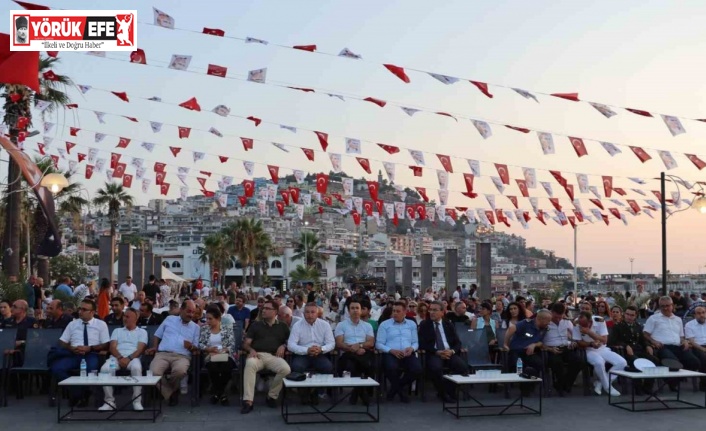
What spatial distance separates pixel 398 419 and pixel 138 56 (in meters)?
6.92

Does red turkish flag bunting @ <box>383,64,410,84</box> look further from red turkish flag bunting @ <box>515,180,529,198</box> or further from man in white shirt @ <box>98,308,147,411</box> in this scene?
red turkish flag bunting @ <box>515,180,529,198</box>

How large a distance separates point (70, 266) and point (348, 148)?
124ft

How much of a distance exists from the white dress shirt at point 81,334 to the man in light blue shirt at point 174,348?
1.92 ft

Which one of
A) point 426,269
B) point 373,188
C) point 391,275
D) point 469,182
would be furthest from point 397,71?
point 391,275

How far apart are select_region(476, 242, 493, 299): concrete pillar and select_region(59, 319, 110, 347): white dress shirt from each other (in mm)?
15569

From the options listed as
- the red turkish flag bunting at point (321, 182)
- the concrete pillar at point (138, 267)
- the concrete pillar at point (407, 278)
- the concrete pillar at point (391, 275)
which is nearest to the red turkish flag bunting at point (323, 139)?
the red turkish flag bunting at point (321, 182)

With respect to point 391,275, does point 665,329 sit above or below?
above

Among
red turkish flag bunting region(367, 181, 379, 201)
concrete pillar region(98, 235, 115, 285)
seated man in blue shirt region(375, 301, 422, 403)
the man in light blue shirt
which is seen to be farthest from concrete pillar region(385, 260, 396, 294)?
the man in light blue shirt

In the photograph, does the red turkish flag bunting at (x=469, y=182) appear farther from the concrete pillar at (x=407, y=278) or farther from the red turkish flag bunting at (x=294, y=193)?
the concrete pillar at (x=407, y=278)

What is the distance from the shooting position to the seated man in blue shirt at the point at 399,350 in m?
9.01

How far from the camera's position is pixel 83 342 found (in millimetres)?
8852

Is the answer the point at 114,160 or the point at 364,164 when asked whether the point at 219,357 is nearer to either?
the point at 364,164

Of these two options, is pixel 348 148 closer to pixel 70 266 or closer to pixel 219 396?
pixel 219 396

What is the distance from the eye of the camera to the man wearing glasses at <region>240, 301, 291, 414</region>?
835 cm
